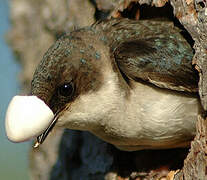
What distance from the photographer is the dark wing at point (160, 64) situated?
3.06 meters

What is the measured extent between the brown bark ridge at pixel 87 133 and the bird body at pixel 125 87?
0.18 meters

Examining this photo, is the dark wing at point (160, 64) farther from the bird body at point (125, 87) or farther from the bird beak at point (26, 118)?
the bird beak at point (26, 118)

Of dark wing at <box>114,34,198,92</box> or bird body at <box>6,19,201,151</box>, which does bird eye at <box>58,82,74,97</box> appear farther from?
dark wing at <box>114,34,198,92</box>

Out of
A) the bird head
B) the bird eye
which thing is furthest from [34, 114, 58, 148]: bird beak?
the bird eye

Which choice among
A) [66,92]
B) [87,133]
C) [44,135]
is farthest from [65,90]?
[87,133]

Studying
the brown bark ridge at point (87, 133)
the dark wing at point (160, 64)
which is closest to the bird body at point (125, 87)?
the dark wing at point (160, 64)

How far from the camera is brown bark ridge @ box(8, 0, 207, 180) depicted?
296 centimetres

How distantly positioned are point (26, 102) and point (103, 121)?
1.53ft

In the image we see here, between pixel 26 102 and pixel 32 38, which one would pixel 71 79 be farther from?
pixel 32 38

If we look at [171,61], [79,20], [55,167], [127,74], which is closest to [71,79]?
[127,74]

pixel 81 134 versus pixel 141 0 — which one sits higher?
pixel 141 0

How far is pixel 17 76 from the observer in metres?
4.51

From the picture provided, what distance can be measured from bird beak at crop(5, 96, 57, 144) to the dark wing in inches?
18.9

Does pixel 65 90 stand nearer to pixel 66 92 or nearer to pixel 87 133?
pixel 66 92
